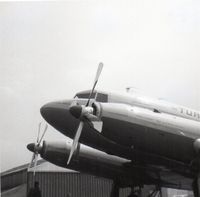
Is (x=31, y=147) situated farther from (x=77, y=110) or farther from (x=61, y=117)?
(x=77, y=110)

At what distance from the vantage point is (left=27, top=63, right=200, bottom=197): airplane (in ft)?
46.7

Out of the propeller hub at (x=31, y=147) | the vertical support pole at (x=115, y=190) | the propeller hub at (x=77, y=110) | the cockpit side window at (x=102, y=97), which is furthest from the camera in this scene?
the propeller hub at (x=31, y=147)

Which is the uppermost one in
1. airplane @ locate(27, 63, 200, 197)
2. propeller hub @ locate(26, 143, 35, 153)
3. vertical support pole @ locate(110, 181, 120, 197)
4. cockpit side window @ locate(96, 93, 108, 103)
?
cockpit side window @ locate(96, 93, 108, 103)

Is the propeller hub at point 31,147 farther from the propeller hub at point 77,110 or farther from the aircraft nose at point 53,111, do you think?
the propeller hub at point 77,110

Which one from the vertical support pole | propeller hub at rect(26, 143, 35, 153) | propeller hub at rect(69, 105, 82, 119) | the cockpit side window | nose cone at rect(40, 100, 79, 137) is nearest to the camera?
propeller hub at rect(69, 105, 82, 119)

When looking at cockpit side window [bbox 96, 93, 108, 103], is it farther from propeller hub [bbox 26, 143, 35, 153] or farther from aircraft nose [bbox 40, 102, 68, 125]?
propeller hub [bbox 26, 143, 35, 153]

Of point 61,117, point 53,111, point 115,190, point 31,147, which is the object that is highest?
point 53,111

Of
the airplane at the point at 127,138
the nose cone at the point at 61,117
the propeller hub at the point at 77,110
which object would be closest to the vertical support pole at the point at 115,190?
the airplane at the point at 127,138

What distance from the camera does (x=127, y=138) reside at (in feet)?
46.9

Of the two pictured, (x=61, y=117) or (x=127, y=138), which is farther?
(x=61, y=117)

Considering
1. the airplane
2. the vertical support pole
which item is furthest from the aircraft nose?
the vertical support pole

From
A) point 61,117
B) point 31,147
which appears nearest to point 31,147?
point 31,147

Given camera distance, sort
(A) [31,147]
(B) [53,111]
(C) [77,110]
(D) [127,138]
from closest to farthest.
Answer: (C) [77,110] < (D) [127,138] < (B) [53,111] < (A) [31,147]

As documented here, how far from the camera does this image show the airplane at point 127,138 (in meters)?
14.2
